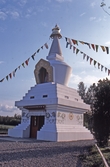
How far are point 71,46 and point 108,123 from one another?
5843 millimetres

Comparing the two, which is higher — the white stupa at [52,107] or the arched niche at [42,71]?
the arched niche at [42,71]

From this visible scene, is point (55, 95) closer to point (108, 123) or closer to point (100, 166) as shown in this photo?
point (108, 123)

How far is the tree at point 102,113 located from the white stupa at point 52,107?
3275mm

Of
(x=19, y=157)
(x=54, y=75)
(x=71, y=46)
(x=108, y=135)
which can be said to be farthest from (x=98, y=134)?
(x=54, y=75)

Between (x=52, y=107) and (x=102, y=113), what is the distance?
4463 mm

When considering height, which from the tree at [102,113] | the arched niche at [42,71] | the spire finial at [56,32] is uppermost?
the spire finial at [56,32]

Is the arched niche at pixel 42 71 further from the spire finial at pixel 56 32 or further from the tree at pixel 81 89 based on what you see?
the tree at pixel 81 89

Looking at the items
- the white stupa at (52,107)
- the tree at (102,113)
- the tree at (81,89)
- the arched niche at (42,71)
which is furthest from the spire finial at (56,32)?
the tree at (81,89)

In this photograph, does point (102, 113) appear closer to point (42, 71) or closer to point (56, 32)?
point (42, 71)

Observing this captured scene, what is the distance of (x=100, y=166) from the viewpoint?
5863 mm

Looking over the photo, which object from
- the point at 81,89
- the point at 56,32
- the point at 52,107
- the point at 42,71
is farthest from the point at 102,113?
the point at 81,89

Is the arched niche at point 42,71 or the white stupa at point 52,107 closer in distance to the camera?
the white stupa at point 52,107

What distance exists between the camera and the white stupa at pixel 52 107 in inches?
541

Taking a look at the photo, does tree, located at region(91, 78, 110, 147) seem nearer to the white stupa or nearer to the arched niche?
the white stupa
